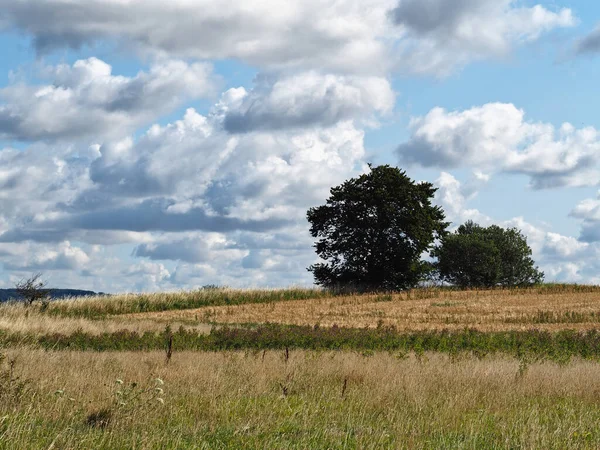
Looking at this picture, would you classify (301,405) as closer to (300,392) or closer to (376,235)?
(300,392)

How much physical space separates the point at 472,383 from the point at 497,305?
35.8 m

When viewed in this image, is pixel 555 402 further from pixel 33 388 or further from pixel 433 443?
pixel 33 388

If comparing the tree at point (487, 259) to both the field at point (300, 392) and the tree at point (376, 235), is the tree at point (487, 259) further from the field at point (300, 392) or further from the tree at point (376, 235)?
the field at point (300, 392)

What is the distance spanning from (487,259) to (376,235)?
22791 millimetres

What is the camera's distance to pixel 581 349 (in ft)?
81.7

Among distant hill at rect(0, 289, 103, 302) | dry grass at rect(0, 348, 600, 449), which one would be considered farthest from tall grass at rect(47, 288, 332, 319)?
dry grass at rect(0, 348, 600, 449)

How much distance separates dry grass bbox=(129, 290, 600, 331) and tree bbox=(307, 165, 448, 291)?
16.5 ft

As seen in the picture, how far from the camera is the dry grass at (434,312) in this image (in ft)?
126

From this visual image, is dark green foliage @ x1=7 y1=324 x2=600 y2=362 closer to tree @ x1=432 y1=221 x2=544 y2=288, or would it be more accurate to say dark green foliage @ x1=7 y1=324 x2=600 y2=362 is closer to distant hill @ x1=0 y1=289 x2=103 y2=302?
distant hill @ x1=0 y1=289 x2=103 y2=302

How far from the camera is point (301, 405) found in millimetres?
11984

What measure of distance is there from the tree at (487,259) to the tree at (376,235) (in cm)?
1636

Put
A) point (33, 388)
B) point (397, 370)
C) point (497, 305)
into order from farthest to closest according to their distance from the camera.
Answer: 1. point (497, 305)
2. point (397, 370)
3. point (33, 388)

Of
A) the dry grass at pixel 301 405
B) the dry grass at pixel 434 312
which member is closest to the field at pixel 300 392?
the dry grass at pixel 301 405

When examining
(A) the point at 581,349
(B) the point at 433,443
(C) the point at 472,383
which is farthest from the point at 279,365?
(A) the point at 581,349
